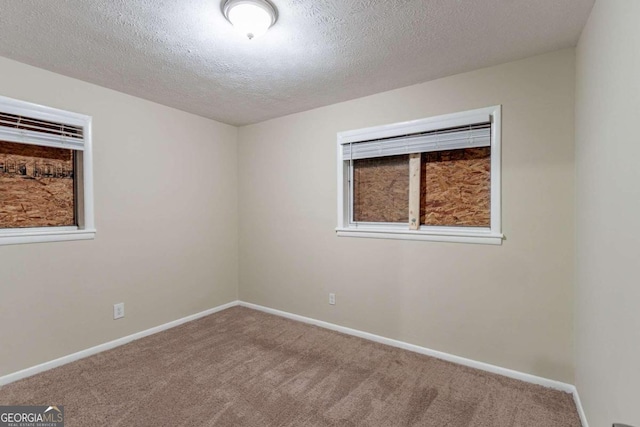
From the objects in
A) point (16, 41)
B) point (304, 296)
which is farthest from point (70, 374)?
point (16, 41)

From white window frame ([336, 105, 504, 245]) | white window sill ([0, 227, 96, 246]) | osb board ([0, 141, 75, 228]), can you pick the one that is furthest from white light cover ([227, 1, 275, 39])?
white window sill ([0, 227, 96, 246])

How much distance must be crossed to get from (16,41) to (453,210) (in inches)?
133

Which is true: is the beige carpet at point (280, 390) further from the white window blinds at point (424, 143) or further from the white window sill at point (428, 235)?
the white window blinds at point (424, 143)

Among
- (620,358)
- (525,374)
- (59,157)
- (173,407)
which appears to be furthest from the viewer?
(59,157)

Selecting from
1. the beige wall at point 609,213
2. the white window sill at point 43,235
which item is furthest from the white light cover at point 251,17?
the white window sill at point 43,235

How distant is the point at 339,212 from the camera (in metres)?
3.14

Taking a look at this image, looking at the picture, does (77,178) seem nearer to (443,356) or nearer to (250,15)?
(250,15)

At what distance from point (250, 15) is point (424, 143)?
5.54 feet

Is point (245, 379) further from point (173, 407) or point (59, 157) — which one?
point (59, 157)

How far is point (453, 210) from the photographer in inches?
103

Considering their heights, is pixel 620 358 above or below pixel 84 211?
below

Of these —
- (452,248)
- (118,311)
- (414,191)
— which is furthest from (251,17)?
(118,311)

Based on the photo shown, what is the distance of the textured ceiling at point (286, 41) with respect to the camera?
1651 millimetres

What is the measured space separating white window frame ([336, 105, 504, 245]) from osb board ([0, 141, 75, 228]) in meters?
2.47
